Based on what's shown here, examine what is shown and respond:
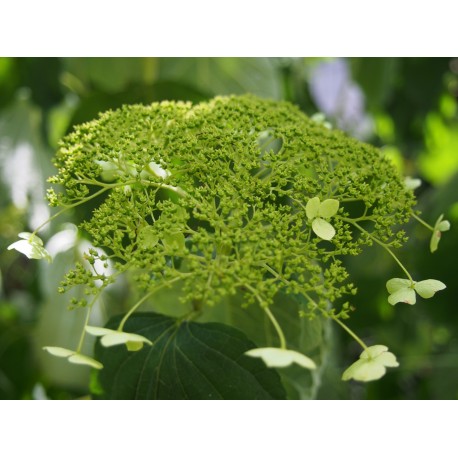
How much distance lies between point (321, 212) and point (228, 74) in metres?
0.98

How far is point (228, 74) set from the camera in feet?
4.81

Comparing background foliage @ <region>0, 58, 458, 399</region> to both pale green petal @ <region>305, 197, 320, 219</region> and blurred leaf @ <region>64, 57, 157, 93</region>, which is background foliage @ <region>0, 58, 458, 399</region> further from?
pale green petal @ <region>305, 197, 320, 219</region>

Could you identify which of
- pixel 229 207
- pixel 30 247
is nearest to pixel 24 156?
pixel 30 247

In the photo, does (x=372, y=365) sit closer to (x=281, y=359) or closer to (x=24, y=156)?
(x=281, y=359)

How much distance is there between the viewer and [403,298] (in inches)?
22.3

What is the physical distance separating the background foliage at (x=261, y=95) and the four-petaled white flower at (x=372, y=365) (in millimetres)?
417

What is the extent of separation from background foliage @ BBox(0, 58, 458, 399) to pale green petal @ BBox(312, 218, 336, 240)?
0.45 metres

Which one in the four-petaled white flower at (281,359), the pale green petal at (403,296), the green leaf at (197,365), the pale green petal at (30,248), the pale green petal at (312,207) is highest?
the pale green petal at (312,207)

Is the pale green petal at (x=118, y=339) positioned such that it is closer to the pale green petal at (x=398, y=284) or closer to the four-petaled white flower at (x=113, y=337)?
the four-petaled white flower at (x=113, y=337)

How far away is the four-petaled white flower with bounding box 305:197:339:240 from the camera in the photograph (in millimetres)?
538

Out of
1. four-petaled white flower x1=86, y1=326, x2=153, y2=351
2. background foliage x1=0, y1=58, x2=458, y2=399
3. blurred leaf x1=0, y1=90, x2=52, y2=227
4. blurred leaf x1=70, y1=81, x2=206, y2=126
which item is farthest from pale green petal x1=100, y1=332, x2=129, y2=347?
blurred leaf x1=0, y1=90, x2=52, y2=227

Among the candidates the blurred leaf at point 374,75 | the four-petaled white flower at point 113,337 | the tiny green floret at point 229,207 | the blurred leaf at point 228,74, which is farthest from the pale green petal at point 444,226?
the blurred leaf at point 374,75

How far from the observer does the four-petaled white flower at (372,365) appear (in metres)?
0.50

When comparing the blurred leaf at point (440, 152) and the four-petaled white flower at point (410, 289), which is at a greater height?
the blurred leaf at point (440, 152)
